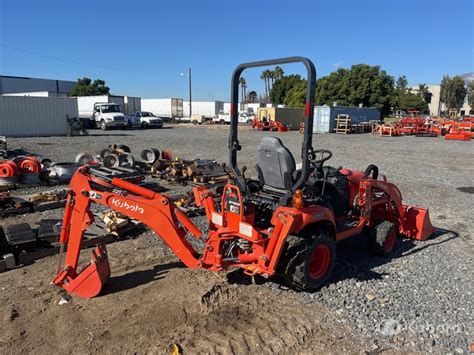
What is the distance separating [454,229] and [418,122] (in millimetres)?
29071

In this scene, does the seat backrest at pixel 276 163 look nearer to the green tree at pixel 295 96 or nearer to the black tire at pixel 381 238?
the black tire at pixel 381 238

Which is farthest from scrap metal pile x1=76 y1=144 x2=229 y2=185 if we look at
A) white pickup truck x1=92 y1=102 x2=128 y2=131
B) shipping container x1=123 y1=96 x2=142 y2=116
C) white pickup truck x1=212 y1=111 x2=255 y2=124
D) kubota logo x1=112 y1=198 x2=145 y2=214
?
shipping container x1=123 y1=96 x2=142 y2=116

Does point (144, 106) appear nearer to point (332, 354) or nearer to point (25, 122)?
point (25, 122)

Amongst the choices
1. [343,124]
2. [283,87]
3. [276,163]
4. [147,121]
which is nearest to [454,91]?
[283,87]

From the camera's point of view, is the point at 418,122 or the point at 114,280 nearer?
the point at 114,280

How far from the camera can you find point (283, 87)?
214 ft

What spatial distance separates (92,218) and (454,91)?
9367 centimetres

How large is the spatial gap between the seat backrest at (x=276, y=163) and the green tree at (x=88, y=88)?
211 feet

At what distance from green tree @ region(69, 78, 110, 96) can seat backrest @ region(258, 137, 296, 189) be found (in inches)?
2531

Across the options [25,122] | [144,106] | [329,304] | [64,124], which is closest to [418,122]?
[64,124]

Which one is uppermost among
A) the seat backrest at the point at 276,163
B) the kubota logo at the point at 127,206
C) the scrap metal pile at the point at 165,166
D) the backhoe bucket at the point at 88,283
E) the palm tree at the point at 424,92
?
the palm tree at the point at 424,92

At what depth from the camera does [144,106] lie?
57.3 meters

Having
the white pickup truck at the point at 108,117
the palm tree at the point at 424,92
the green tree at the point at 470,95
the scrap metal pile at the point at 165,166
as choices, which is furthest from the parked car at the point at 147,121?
the green tree at the point at 470,95

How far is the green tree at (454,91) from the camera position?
82.1 m
